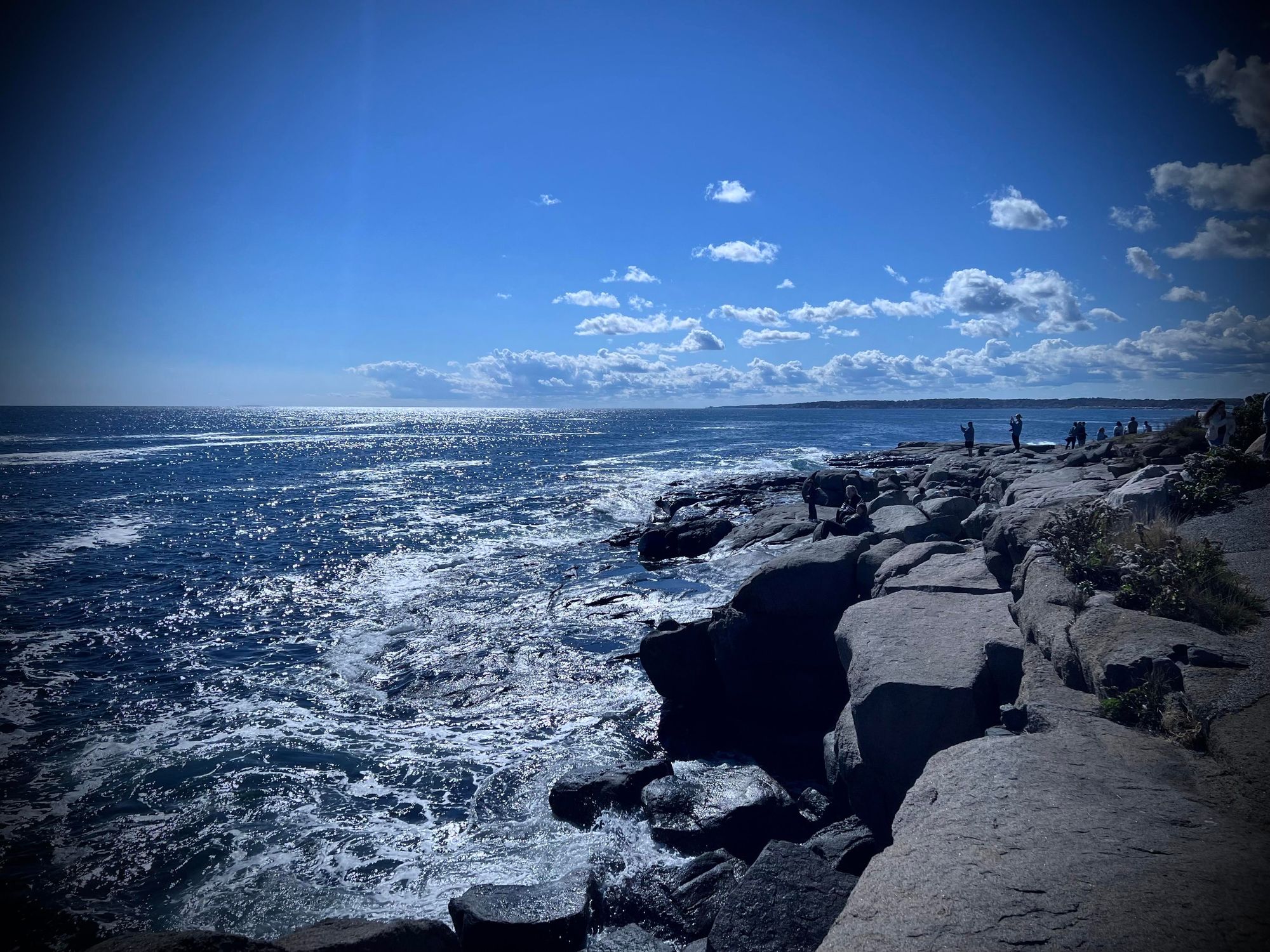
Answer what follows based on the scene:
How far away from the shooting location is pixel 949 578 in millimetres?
11133

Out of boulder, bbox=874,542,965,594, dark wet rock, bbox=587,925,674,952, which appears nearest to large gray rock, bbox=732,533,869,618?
boulder, bbox=874,542,965,594

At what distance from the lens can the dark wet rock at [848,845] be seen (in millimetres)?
7191

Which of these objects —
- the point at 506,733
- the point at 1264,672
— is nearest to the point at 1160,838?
the point at 1264,672

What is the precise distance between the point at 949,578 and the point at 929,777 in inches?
244

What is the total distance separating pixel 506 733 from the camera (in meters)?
13.1

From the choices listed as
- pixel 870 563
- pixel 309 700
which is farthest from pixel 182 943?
pixel 870 563

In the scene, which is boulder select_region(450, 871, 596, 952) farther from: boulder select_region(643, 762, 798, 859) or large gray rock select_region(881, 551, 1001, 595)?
large gray rock select_region(881, 551, 1001, 595)

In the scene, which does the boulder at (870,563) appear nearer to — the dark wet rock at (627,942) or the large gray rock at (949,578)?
the large gray rock at (949,578)

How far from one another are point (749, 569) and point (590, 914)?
16.5 m

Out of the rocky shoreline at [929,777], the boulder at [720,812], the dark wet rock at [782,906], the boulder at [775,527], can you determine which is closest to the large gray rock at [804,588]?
the rocky shoreline at [929,777]

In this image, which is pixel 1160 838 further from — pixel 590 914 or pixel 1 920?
pixel 1 920

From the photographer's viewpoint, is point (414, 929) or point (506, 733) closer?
point (414, 929)

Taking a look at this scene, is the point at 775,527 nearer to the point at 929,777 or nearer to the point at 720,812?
the point at 720,812

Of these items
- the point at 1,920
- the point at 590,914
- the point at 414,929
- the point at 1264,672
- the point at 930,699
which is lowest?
the point at 1,920
